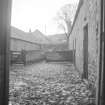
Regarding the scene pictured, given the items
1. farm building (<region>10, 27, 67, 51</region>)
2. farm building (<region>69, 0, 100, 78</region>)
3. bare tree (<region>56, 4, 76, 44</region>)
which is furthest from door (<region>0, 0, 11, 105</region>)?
bare tree (<region>56, 4, 76, 44</region>)

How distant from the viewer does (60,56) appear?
1414cm

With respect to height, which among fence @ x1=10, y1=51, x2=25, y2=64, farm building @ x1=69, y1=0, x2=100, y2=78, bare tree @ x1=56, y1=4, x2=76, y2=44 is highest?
bare tree @ x1=56, y1=4, x2=76, y2=44

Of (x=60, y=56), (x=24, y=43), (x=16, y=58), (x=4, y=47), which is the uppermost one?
(x=24, y=43)

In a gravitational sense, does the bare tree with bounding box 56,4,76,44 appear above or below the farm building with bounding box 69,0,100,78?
above

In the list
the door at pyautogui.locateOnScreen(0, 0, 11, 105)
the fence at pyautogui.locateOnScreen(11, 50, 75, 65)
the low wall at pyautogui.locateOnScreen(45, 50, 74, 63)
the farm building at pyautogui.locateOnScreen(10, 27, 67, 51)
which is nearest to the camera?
the door at pyautogui.locateOnScreen(0, 0, 11, 105)

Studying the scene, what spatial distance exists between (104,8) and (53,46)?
2581 centimetres

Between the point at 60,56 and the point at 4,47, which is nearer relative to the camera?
the point at 4,47

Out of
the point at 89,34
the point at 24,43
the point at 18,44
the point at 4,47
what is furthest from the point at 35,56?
the point at 4,47

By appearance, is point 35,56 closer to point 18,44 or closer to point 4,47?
point 18,44

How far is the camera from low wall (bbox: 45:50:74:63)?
13.7 meters

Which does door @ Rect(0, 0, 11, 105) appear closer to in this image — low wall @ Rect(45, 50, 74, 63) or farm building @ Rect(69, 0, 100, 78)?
farm building @ Rect(69, 0, 100, 78)

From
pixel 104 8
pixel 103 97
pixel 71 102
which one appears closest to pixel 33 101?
pixel 71 102

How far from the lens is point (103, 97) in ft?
7.16

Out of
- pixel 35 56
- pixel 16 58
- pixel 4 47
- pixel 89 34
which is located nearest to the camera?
pixel 4 47
